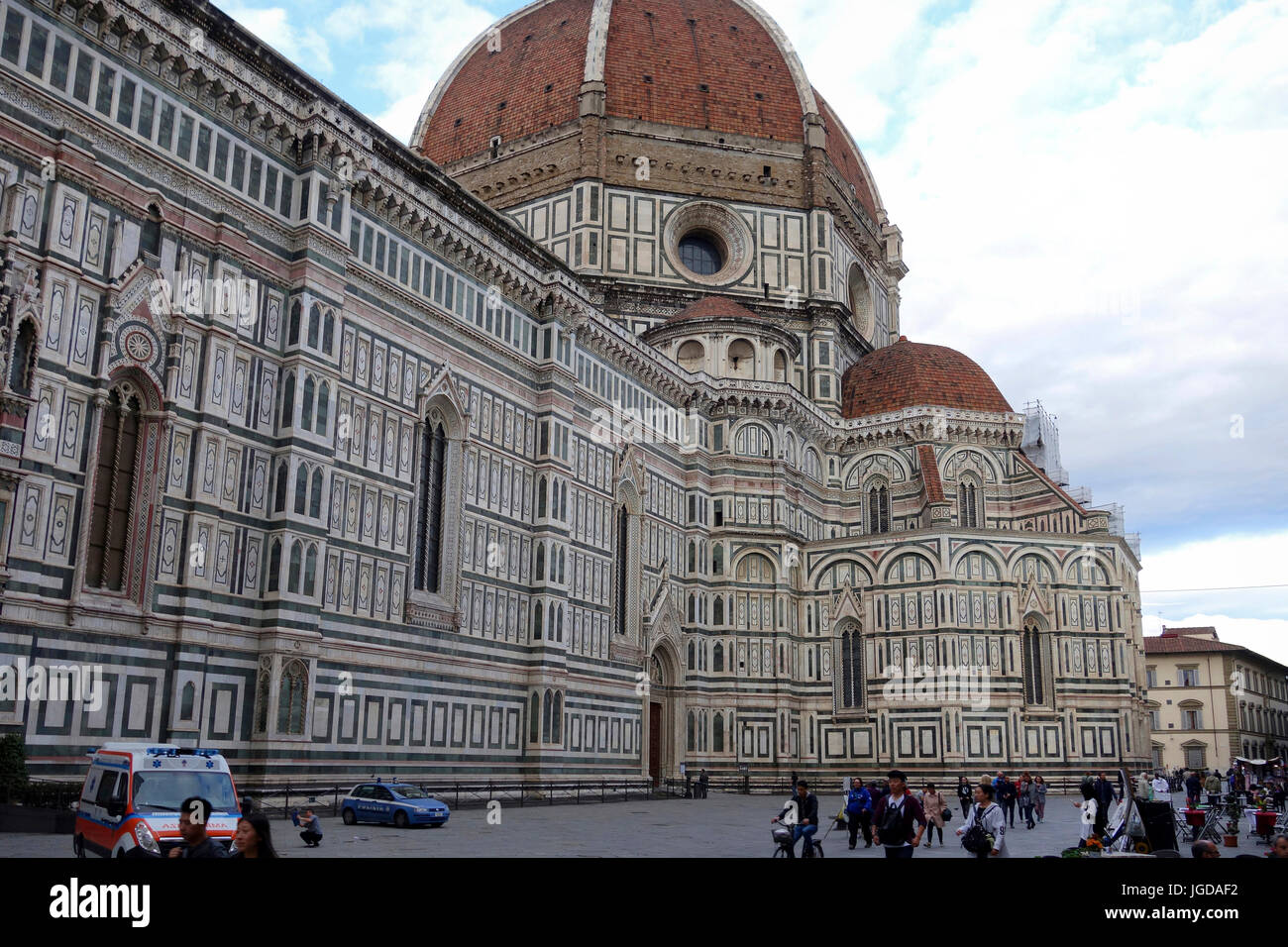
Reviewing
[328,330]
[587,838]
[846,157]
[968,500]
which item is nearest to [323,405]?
[328,330]

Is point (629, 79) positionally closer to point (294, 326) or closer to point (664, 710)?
point (664, 710)

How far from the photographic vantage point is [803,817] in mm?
18078

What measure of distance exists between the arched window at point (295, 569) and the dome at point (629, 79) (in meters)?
33.6

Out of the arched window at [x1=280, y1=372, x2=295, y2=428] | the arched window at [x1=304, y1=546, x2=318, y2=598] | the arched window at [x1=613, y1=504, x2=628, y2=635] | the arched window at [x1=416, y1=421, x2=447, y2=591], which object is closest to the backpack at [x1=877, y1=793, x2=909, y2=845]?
the arched window at [x1=304, y1=546, x2=318, y2=598]

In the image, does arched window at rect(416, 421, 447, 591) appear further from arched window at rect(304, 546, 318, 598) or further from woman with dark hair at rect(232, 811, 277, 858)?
woman with dark hair at rect(232, 811, 277, 858)

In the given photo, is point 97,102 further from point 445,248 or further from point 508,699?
point 508,699

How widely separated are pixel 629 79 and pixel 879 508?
79.2ft

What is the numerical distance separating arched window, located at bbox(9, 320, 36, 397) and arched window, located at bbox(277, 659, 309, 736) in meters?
8.31

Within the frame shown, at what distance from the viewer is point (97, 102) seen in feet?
77.9

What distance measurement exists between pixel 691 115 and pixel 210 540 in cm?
3808

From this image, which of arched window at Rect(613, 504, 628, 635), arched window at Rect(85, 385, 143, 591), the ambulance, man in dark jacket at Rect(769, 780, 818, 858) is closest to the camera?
the ambulance

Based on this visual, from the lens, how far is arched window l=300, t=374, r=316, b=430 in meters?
27.3
